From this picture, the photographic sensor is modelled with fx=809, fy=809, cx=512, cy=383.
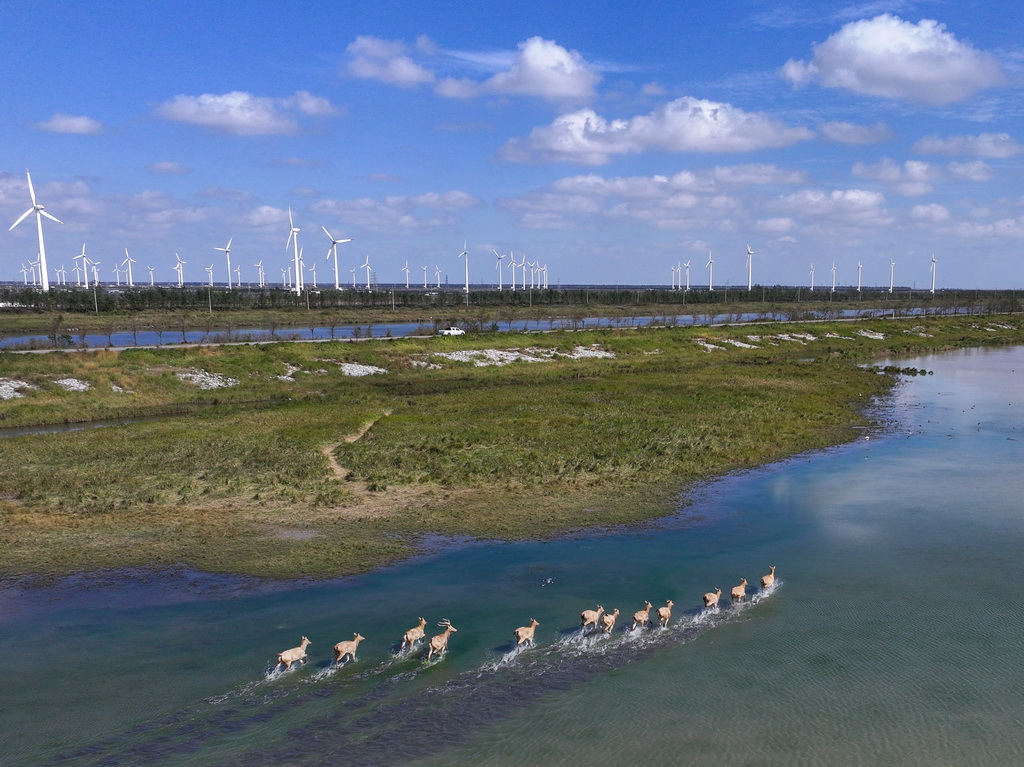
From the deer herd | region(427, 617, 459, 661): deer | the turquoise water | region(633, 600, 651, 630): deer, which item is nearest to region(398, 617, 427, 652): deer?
the deer herd

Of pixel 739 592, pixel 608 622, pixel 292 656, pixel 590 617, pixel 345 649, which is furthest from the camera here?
pixel 739 592

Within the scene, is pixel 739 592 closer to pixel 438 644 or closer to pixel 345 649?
pixel 438 644

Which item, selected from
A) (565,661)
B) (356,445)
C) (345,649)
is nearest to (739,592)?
(565,661)

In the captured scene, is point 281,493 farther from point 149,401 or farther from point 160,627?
point 149,401

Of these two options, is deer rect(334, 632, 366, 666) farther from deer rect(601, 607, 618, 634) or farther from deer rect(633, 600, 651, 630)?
deer rect(633, 600, 651, 630)

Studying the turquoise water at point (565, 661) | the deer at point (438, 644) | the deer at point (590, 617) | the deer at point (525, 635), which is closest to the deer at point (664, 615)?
the turquoise water at point (565, 661)

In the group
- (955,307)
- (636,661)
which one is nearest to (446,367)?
(636,661)
